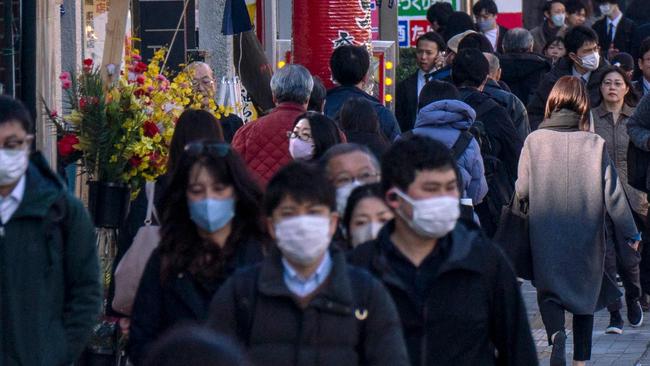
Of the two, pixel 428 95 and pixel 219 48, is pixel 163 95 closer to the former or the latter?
pixel 428 95

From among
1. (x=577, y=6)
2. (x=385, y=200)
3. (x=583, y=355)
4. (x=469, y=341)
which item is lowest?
(x=583, y=355)

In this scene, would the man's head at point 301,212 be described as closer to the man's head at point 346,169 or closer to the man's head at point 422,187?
the man's head at point 422,187

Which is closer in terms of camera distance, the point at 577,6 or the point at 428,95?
the point at 428,95

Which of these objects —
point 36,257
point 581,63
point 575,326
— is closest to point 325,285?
point 36,257

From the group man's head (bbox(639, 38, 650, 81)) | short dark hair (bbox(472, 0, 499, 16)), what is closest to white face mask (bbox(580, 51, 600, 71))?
man's head (bbox(639, 38, 650, 81))

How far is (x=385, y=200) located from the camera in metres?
5.04

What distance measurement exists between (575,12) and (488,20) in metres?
1.88

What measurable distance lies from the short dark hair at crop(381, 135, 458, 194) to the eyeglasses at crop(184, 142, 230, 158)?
1.79 ft

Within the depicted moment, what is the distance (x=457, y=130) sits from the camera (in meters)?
9.25

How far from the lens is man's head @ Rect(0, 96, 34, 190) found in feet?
16.9

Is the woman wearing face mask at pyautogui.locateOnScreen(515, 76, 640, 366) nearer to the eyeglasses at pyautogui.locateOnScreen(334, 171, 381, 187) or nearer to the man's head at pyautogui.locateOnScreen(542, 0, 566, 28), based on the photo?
the eyeglasses at pyautogui.locateOnScreen(334, 171, 381, 187)

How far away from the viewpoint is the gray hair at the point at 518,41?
48.1ft

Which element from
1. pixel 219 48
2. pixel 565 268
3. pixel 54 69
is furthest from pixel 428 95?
pixel 219 48

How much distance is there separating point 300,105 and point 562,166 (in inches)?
60.8
